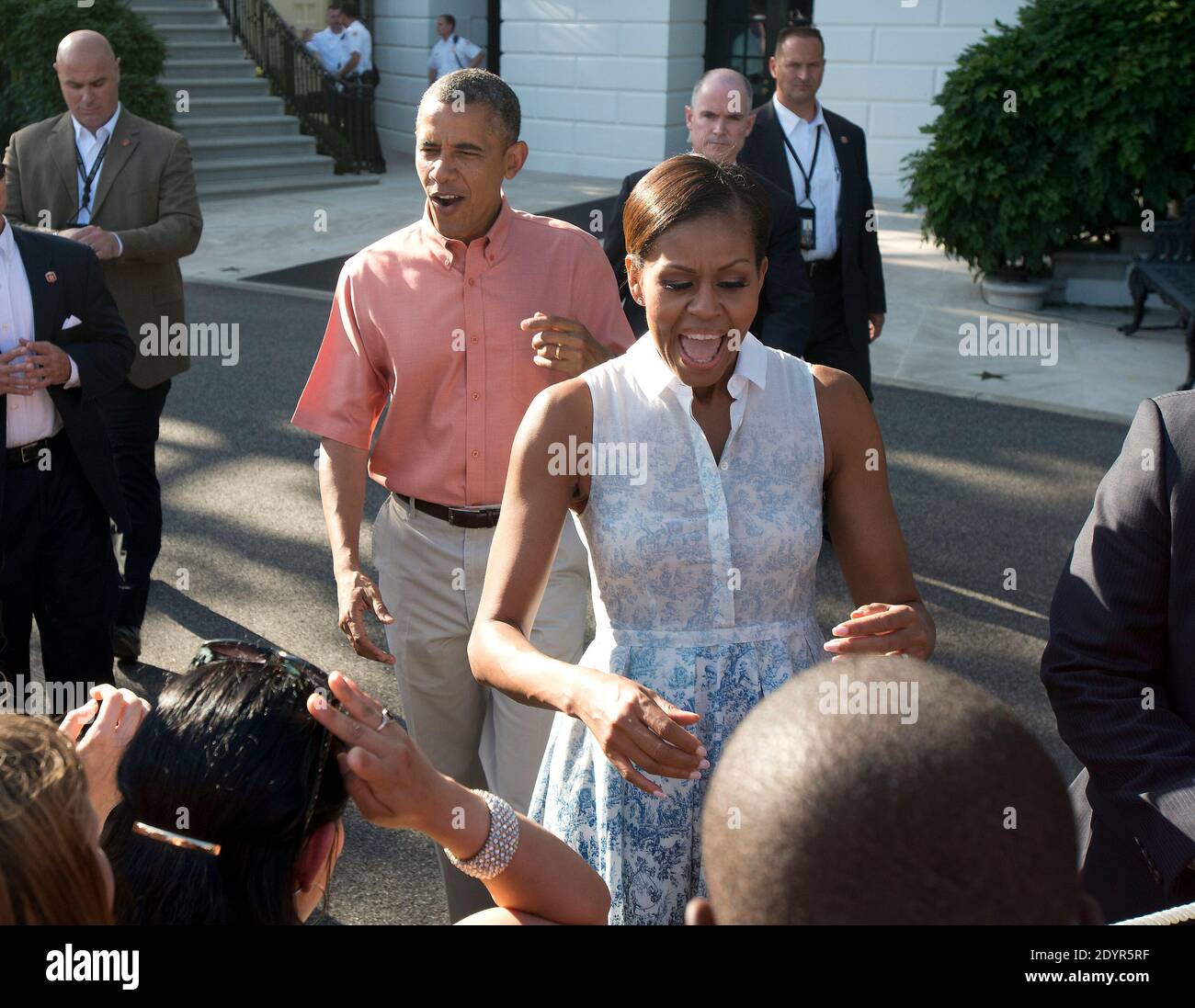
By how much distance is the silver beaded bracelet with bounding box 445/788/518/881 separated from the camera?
1909mm

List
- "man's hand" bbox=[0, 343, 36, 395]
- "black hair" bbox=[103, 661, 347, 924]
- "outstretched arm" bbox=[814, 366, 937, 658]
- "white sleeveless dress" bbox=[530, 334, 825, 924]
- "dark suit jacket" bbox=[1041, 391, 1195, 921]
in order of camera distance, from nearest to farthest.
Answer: "black hair" bbox=[103, 661, 347, 924] < "dark suit jacket" bbox=[1041, 391, 1195, 921] < "white sleeveless dress" bbox=[530, 334, 825, 924] < "outstretched arm" bbox=[814, 366, 937, 658] < "man's hand" bbox=[0, 343, 36, 395]

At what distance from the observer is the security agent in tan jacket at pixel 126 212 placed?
18.1ft

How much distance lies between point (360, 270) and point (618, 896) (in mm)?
1807

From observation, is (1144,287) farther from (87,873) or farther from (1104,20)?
(87,873)

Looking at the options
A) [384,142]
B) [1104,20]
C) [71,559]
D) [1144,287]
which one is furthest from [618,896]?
[384,142]

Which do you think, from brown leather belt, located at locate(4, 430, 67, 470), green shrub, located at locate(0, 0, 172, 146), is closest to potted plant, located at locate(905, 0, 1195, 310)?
green shrub, located at locate(0, 0, 172, 146)

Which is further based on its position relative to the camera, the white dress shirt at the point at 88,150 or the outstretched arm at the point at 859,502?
the white dress shirt at the point at 88,150

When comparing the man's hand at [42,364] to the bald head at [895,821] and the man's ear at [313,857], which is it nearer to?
the man's ear at [313,857]

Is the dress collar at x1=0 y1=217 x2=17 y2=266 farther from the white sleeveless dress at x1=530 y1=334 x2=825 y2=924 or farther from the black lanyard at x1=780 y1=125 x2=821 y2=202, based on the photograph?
the black lanyard at x1=780 y1=125 x2=821 y2=202

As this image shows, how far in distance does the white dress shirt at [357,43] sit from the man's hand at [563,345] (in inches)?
697

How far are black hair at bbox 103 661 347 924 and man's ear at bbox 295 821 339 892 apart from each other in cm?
2

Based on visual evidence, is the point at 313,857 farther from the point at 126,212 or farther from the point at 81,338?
the point at 126,212

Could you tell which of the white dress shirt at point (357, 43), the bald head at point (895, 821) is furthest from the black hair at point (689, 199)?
the white dress shirt at point (357, 43)

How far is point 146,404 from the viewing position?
18.4 ft
